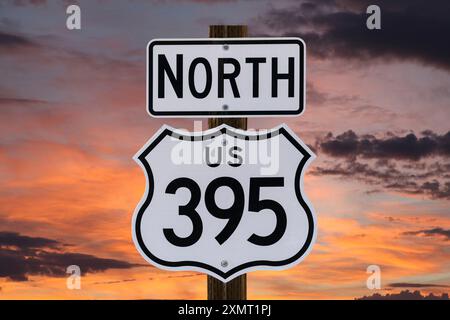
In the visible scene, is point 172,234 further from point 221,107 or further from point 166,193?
point 221,107

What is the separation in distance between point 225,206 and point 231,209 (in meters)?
0.06

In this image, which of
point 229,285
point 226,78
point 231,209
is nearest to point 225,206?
point 231,209

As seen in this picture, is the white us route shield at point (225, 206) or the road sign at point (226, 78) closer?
the white us route shield at point (225, 206)

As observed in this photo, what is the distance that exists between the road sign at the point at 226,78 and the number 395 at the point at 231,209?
1.98ft

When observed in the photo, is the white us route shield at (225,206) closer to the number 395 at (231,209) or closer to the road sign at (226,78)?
the number 395 at (231,209)

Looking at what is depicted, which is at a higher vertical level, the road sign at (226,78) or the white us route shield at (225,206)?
the road sign at (226,78)

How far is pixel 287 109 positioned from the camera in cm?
619

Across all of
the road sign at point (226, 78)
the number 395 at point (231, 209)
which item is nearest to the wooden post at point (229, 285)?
the road sign at point (226, 78)

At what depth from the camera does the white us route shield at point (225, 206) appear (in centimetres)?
607

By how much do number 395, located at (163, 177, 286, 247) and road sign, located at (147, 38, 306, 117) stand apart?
605 millimetres

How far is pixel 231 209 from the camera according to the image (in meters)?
6.09

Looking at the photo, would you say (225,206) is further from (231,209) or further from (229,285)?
(229,285)
